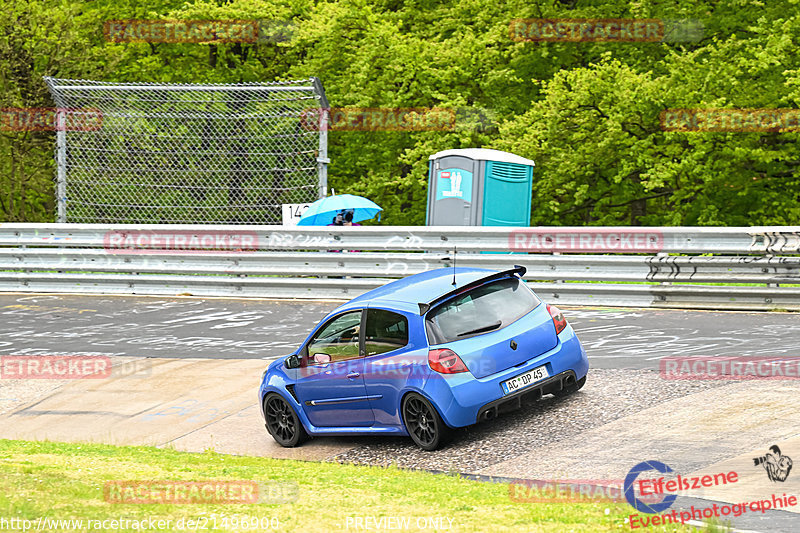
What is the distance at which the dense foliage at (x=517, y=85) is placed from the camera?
22281mm

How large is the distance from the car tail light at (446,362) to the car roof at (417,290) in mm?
497

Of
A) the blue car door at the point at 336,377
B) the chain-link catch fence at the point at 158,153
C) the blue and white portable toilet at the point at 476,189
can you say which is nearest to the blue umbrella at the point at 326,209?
the chain-link catch fence at the point at 158,153

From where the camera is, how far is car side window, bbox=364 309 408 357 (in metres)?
8.93

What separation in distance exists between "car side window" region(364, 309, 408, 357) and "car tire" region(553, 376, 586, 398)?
157 cm

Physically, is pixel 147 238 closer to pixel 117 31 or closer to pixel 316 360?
pixel 316 360

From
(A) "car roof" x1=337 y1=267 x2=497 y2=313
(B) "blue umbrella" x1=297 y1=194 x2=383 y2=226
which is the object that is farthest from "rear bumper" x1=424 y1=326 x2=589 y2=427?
(B) "blue umbrella" x1=297 y1=194 x2=383 y2=226

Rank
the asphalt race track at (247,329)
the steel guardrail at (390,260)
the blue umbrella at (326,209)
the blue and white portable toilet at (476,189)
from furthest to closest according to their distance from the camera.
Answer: the blue and white portable toilet at (476,189), the blue umbrella at (326,209), the steel guardrail at (390,260), the asphalt race track at (247,329)

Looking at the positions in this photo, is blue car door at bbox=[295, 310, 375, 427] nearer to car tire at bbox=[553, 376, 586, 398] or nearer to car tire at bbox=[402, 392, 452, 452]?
car tire at bbox=[402, 392, 452, 452]

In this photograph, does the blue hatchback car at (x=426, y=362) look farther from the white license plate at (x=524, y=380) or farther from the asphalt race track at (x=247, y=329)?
the asphalt race track at (x=247, y=329)

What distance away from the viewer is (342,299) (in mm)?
16734

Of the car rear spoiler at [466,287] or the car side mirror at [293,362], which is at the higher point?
the car rear spoiler at [466,287]

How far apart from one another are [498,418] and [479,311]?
1.11m

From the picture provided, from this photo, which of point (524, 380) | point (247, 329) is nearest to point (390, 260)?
point (247, 329)

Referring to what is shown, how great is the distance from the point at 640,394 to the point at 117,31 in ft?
92.8
